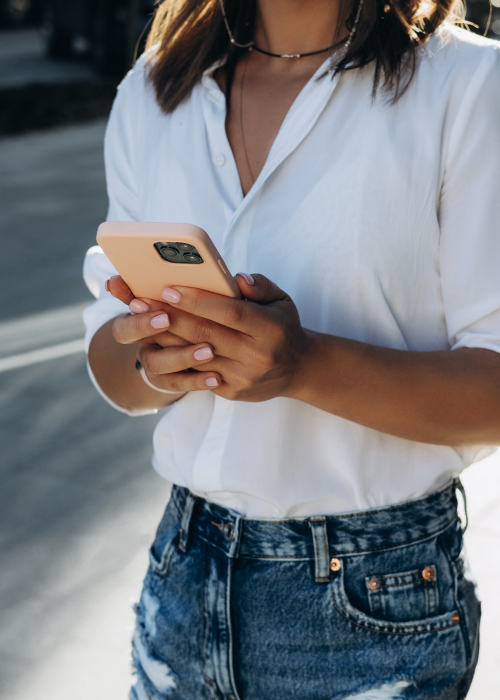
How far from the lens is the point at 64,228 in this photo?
239 inches

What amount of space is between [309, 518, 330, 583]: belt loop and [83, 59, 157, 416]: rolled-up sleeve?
36 centimetres

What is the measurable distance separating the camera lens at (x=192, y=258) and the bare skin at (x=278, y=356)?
5 cm

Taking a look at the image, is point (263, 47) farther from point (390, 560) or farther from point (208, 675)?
point (208, 675)

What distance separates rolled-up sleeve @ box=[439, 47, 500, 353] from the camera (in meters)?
0.93

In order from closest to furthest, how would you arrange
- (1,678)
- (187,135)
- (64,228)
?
(187,135) < (1,678) < (64,228)

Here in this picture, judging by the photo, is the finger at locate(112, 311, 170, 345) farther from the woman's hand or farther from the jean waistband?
the jean waistband

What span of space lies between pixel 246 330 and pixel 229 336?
3 centimetres

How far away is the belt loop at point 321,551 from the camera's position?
0.97 metres

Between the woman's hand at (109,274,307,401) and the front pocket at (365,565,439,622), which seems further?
the front pocket at (365,565,439,622)

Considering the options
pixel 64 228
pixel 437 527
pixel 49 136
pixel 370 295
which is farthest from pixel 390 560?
pixel 49 136

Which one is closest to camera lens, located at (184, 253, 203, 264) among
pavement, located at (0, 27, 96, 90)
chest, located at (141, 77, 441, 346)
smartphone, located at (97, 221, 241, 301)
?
smartphone, located at (97, 221, 241, 301)

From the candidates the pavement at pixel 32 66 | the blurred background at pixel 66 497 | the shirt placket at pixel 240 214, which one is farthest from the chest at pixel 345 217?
the pavement at pixel 32 66

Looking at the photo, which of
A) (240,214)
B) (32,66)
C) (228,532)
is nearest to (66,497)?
(228,532)

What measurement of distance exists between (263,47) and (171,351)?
2.01 feet
